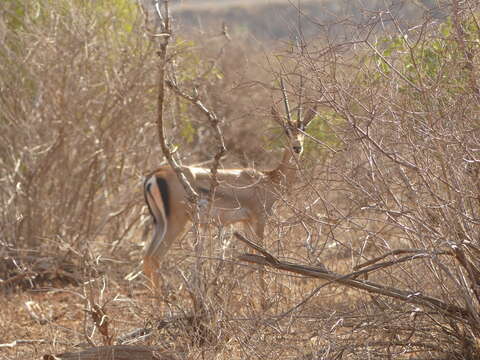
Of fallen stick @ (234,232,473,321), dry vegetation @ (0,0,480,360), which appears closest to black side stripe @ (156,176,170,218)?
dry vegetation @ (0,0,480,360)

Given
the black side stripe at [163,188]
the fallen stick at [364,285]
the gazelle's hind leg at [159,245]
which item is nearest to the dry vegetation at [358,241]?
the fallen stick at [364,285]

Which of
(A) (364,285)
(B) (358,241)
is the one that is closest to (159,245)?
(B) (358,241)

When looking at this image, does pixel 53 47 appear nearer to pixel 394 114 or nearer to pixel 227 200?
pixel 227 200

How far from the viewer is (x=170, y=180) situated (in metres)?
8.59

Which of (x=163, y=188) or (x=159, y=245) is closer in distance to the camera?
(x=163, y=188)

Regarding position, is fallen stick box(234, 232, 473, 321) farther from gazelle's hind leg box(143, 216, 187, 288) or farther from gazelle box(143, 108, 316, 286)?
gazelle's hind leg box(143, 216, 187, 288)

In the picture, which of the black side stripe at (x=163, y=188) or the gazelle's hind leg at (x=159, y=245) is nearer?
the black side stripe at (x=163, y=188)

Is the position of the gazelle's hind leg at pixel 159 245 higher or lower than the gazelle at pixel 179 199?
lower

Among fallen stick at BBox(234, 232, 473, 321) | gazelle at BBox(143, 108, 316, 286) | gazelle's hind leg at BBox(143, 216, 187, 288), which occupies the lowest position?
gazelle's hind leg at BBox(143, 216, 187, 288)

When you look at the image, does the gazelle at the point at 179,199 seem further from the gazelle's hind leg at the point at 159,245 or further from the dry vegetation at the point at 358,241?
the dry vegetation at the point at 358,241

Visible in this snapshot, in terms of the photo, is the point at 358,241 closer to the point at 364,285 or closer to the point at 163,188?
the point at 364,285

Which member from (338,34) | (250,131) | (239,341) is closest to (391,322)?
(239,341)

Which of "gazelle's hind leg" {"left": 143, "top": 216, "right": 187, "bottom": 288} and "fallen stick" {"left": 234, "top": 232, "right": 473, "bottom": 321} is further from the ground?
"fallen stick" {"left": 234, "top": 232, "right": 473, "bottom": 321}

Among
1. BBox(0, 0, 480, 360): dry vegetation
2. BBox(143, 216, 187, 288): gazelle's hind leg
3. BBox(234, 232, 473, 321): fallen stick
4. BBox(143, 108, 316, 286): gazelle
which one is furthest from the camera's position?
BBox(143, 216, 187, 288): gazelle's hind leg
